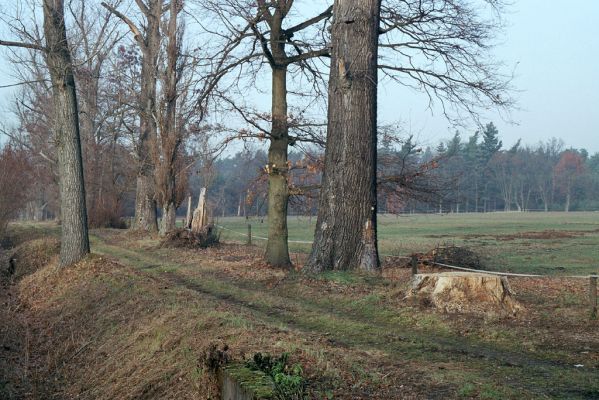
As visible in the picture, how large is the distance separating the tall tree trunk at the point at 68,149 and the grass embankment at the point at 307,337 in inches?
34.7

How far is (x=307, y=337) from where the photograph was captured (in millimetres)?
8273

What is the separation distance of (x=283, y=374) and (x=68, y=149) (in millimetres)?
12220

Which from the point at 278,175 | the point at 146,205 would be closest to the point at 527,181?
the point at 146,205

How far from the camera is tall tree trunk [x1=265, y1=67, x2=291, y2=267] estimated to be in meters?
17.4

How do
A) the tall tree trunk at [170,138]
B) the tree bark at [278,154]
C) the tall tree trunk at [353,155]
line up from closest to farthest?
the tall tree trunk at [353,155], the tree bark at [278,154], the tall tree trunk at [170,138]

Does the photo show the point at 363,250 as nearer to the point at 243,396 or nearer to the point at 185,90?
the point at 185,90

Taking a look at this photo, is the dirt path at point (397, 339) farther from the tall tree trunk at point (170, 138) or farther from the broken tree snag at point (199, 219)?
the tall tree trunk at point (170, 138)

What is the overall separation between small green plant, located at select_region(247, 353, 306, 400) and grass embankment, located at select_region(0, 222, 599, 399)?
172 mm

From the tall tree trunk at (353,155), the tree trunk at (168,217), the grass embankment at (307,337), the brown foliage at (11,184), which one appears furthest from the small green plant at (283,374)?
the brown foliage at (11,184)

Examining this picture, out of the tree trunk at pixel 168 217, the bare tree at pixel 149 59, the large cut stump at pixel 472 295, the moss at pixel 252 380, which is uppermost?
the bare tree at pixel 149 59

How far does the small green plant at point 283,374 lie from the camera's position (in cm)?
520

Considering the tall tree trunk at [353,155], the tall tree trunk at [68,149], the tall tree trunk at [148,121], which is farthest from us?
the tall tree trunk at [148,121]

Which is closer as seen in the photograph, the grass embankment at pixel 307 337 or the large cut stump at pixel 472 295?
the grass embankment at pixel 307 337

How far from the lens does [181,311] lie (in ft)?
32.5
